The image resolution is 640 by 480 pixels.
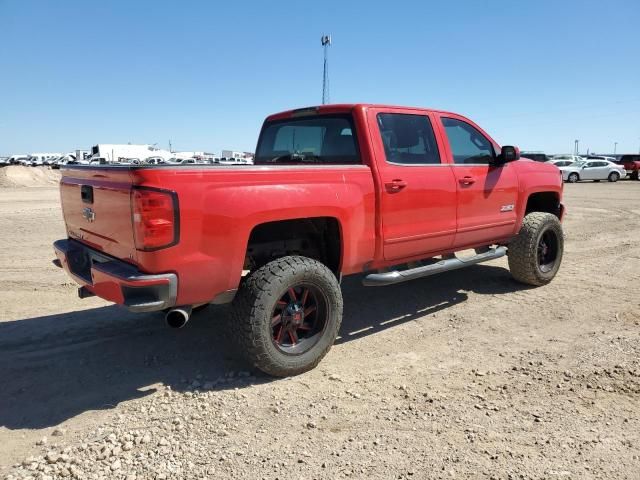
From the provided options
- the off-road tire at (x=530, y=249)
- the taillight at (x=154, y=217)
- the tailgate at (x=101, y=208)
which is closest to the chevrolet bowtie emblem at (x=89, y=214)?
the tailgate at (x=101, y=208)

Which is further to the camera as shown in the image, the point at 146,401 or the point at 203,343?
the point at 203,343

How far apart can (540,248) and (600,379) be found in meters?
2.83

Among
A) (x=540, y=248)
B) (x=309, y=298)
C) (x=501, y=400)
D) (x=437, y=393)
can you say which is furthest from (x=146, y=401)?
(x=540, y=248)

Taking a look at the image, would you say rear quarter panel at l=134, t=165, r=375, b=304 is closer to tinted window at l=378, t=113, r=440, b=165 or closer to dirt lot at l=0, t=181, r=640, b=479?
tinted window at l=378, t=113, r=440, b=165

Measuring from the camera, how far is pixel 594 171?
3100 cm

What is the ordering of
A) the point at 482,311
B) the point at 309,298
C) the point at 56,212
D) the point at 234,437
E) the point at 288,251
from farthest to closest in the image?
the point at 56,212
the point at 482,311
the point at 288,251
the point at 309,298
the point at 234,437

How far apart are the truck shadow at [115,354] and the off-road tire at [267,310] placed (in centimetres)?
19

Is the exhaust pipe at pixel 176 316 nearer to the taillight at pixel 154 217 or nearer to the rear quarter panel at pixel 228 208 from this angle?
the rear quarter panel at pixel 228 208

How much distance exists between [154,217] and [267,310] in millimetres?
1013

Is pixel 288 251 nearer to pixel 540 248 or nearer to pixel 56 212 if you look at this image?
pixel 540 248

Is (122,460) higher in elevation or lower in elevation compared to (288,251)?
lower

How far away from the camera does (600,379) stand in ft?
11.6

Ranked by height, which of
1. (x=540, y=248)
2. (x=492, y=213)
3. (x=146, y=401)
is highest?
(x=492, y=213)

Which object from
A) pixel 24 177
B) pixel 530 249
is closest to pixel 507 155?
pixel 530 249
